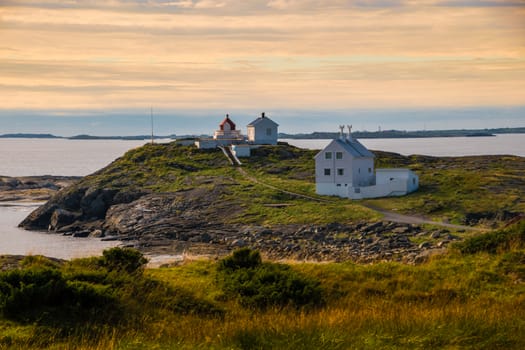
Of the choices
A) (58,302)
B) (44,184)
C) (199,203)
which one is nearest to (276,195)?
(199,203)

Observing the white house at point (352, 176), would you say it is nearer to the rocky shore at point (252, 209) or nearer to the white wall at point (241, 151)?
the rocky shore at point (252, 209)

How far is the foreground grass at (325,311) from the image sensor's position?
396 inches

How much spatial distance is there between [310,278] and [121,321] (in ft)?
14.7

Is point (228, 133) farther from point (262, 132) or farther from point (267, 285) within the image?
point (267, 285)

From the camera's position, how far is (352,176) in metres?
66.9

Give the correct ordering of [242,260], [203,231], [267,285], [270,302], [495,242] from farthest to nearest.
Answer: [203,231] < [495,242] < [242,260] < [267,285] < [270,302]

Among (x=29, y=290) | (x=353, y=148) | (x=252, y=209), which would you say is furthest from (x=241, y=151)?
(x=29, y=290)

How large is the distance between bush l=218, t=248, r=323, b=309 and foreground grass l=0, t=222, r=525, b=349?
0.18m

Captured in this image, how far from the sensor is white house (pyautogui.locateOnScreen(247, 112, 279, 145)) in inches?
3826

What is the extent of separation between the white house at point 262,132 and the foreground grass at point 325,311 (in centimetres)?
7787

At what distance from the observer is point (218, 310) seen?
1383 centimetres

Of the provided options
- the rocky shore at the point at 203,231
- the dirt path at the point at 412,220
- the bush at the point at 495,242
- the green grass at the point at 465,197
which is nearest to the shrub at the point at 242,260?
the bush at the point at 495,242

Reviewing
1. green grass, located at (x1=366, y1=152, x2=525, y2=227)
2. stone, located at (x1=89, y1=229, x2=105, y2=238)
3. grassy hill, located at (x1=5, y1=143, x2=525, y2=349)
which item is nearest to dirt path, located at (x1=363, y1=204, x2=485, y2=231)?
green grass, located at (x1=366, y1=152, x2=525, y2=227)

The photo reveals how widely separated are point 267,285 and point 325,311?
186 cm
